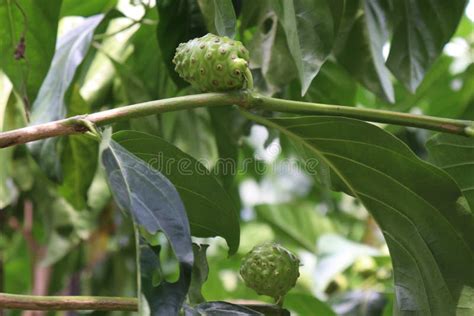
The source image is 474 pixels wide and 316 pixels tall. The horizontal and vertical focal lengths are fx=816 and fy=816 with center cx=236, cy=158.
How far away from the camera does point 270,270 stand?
859 millimetres

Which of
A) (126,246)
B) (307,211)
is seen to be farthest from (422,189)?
(307,211)

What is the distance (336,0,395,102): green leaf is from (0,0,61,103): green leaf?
0.41m

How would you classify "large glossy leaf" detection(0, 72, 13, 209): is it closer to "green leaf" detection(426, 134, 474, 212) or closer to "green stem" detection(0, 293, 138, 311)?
"green stem" detection(0, 293, 138, 311)

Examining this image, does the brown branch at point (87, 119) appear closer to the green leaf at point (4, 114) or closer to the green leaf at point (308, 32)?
the green leaf at point (308, 32)

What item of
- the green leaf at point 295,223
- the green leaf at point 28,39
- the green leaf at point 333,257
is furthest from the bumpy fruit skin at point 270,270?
the green leaf at point 295,223

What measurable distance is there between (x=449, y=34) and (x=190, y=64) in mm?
497

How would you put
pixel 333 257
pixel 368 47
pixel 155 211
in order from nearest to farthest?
pixel 155 211, pixel 368 47, pixel 333 257

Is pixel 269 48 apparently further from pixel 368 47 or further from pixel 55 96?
pixel 55 96

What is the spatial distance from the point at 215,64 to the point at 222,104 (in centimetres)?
4

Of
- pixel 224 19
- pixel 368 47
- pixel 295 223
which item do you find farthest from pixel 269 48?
pixel 295 223

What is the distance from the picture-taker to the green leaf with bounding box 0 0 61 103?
1.04 m

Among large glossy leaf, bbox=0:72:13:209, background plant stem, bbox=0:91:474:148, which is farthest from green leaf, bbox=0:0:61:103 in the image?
background plant stem, bbox=0:91:474:148

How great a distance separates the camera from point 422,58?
1136 millimetres

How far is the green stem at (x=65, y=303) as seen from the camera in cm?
71
